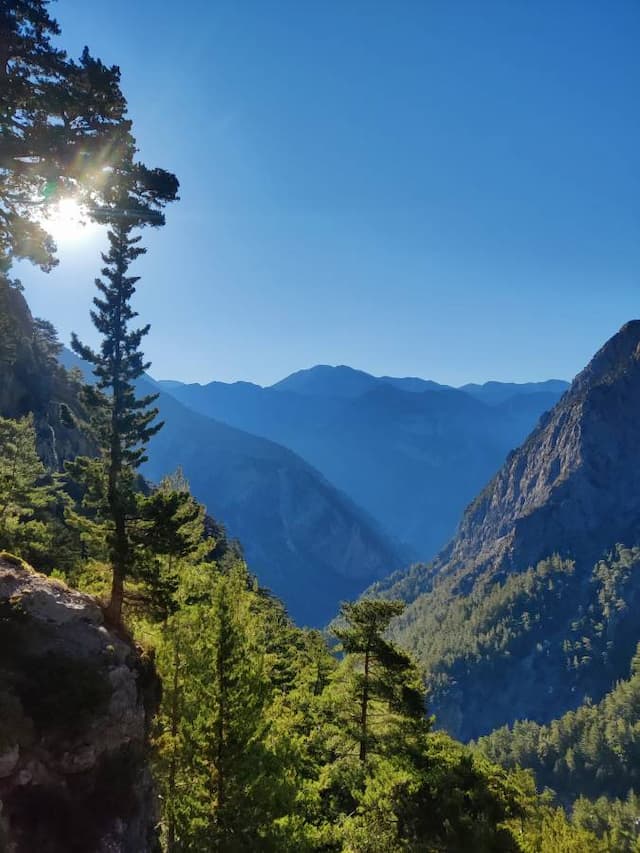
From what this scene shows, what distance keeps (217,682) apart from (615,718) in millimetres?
172662

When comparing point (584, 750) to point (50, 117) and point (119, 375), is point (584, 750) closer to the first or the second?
point (119, 375)

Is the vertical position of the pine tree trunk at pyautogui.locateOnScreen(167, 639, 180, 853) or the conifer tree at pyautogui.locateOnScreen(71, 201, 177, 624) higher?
the conifer tree at pyautogui.locateOnScreen(71, 201, 177, 624)

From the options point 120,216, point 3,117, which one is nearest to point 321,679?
point 120,216

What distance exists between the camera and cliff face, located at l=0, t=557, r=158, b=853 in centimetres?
1580

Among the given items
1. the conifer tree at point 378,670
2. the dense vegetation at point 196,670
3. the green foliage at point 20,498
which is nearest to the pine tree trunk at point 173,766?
the dense vegetation at point 196,670

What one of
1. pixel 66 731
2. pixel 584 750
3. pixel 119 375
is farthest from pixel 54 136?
pixel 584 750

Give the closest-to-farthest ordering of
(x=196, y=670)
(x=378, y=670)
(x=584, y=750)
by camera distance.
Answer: (x=196, y=670) → (x=378, y=670) → (x=584, y=750)

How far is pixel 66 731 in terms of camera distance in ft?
55.9

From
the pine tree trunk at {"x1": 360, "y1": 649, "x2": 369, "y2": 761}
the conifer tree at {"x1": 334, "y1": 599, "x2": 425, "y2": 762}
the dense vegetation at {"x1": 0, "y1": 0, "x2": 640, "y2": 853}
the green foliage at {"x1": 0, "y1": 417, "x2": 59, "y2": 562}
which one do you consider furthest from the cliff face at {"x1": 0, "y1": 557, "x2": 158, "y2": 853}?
the green foliage at {"x1": 0, "y1": 417, "x2": 59, "y2": 562}

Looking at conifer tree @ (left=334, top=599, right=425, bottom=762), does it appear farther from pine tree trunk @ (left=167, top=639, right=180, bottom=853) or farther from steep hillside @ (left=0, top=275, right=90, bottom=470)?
steep hillside @ (left=0, top=275, right=90, bottom=470)

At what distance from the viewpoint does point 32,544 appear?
3334 centimetres

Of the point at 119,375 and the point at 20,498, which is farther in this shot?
the point at 20,498

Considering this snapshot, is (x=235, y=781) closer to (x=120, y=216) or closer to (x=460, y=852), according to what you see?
(x=460, y=852)

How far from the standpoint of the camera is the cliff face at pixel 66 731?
1580 centimetres
